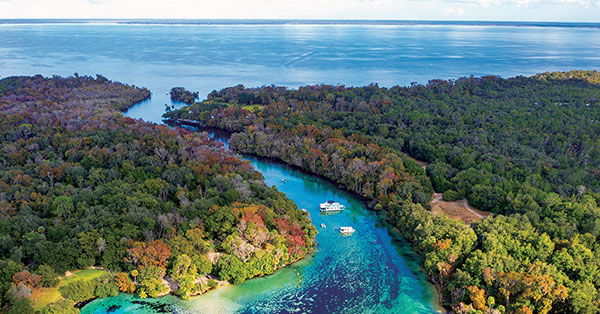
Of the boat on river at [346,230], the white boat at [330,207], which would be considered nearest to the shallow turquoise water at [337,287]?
the boat on river at [346,230]

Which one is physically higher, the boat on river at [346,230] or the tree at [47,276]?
the tree at [47,276]

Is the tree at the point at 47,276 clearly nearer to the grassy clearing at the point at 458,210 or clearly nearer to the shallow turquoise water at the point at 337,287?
the shallow turquoise water at the point at 337,287

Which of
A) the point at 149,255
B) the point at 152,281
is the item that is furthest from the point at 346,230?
the point at 152,281

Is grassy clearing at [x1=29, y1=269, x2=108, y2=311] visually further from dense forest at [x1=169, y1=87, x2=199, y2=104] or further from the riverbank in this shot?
dense forest at [x1=169, y1=87, x2=199, y2=104]

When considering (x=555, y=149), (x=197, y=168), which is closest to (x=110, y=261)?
(x=197, y=168)

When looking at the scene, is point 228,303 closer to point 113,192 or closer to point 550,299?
point 113,192

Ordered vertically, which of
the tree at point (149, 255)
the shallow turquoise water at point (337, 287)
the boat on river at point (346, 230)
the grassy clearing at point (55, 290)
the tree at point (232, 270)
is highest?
the tree at point (149, 255)

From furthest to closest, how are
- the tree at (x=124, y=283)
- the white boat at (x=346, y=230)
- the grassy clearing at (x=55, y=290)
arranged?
the white boat at (x=346, y=230), the tree at (x=124, y=283), the grassy clearing at (x=55, y=290)
